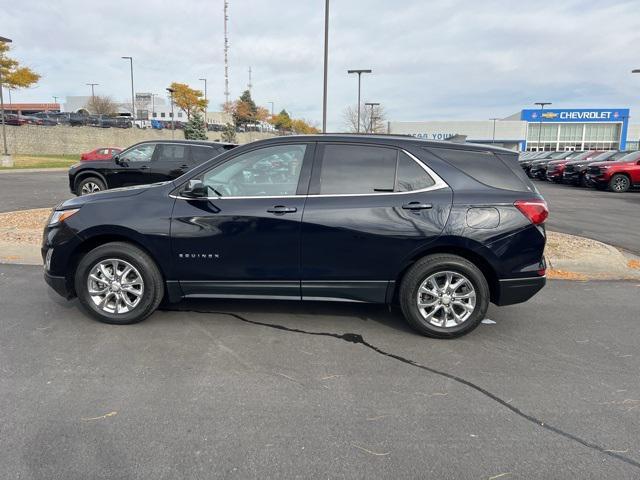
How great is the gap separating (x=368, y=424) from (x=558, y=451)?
1.10 metres

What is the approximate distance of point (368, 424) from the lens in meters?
2.92

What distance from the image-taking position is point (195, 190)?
13.5ft

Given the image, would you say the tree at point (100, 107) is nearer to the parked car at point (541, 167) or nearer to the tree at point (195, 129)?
the tree at point (195, 129)

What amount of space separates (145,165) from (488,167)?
29.5 feet

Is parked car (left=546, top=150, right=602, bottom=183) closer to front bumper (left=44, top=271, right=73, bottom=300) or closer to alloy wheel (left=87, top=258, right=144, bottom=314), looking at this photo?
alloy wheel (left=87, top=258, right=144, bottom=314)

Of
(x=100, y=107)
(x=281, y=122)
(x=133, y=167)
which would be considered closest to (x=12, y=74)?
(x=133, y=167)

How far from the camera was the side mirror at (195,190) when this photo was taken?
13.5ft

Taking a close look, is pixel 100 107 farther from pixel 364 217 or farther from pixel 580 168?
pixel 364 217

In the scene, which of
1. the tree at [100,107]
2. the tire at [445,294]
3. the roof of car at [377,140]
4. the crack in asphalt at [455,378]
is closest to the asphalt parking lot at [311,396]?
the crack in asphalt at [455,378]

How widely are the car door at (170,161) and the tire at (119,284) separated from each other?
698cm

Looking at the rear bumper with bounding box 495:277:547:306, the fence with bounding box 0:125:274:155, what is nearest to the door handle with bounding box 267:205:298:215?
the rear bumper with bounding box 495:277:547:306

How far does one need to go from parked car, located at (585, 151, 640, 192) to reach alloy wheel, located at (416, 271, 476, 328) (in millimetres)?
19100

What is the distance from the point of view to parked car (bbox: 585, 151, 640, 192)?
19.4 metres

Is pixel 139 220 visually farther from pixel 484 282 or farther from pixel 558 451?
pixel 558 451
